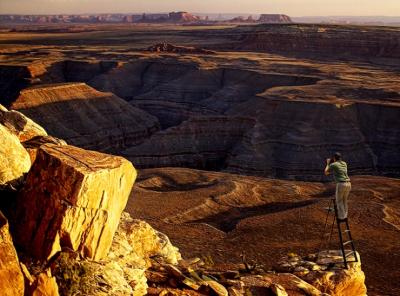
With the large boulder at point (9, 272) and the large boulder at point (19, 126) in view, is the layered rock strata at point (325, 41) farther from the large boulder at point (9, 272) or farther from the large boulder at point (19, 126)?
the large boulder at point (9, 272)

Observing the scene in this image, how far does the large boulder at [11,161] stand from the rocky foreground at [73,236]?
→ 20 millimetres

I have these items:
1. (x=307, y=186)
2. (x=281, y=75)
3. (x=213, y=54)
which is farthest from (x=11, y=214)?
(x=213, y=54)

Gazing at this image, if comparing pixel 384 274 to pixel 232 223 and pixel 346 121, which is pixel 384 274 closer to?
pixel 232 223

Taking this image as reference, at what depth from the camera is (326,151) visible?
160 feet

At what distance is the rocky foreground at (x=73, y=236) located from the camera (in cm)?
894

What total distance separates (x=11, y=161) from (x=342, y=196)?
25.2 feet

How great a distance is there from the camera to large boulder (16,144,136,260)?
925 cm

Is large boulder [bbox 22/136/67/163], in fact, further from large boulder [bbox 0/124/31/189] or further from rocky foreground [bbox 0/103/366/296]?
large boulder [bbox 0/124/31/189]

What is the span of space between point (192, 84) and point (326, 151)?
105ft

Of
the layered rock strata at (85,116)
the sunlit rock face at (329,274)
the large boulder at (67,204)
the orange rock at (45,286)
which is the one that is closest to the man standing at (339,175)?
the sunlit rock face at (329,274)

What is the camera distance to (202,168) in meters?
53.5

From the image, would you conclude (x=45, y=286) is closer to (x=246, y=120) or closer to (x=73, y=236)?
(x=73, y=236)

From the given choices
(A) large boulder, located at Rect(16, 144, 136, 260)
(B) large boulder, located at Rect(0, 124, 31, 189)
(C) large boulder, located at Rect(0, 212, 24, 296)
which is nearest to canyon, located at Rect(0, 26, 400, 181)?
(B) large boulder, located at Rect(0, 124, 31, 189)

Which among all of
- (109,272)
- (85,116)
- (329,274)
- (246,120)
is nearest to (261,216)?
(329,274)
